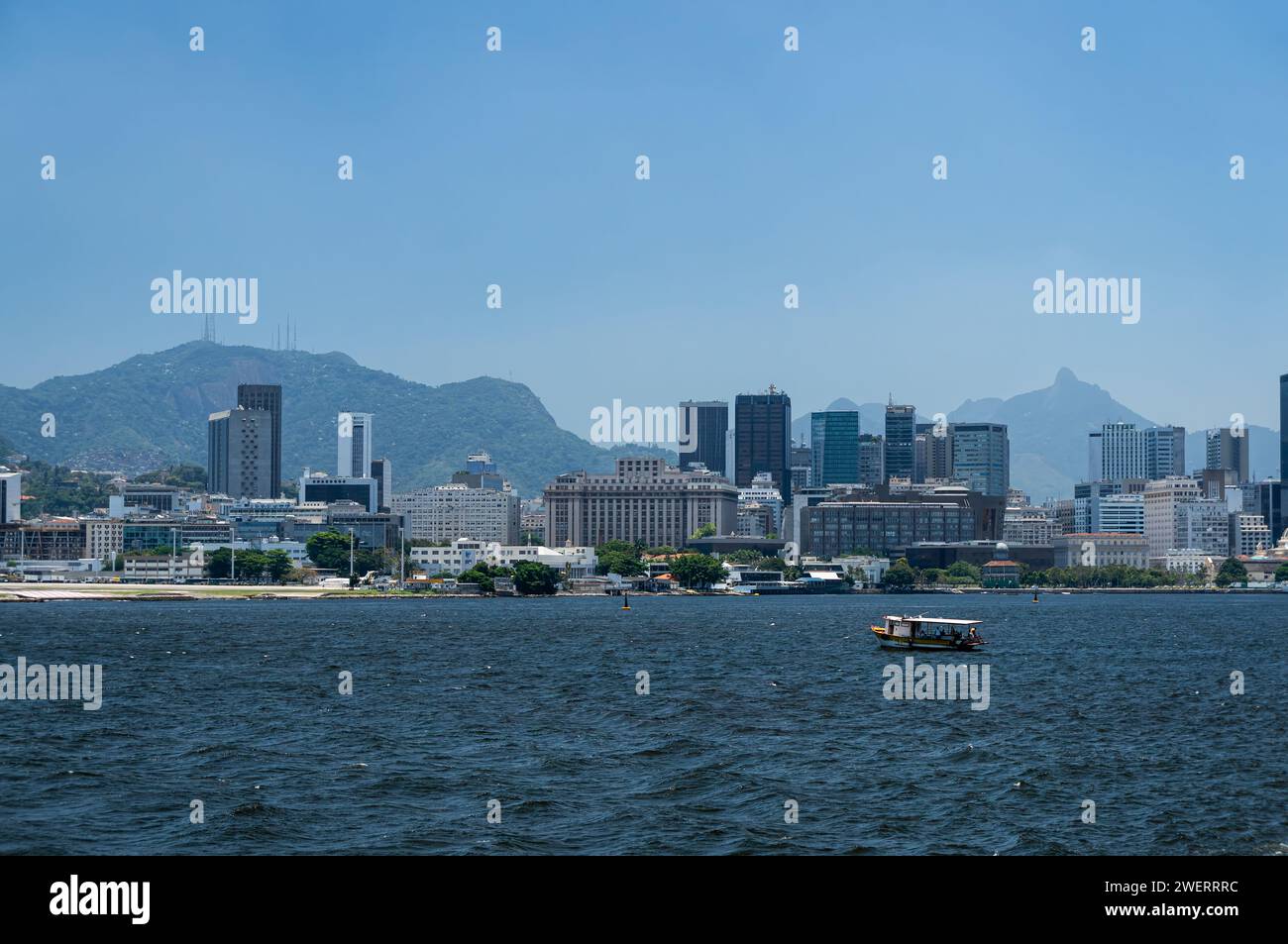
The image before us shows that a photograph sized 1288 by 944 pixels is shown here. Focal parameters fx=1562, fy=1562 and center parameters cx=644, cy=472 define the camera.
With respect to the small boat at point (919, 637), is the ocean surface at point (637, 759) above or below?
above

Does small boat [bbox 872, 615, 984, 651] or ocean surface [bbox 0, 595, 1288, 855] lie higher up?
ocean surface [bbox 0, 595, 1288, 855]

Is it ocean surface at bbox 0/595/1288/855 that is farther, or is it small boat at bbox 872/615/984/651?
small boat at bbox 872/615/984/651

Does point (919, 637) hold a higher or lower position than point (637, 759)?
lower

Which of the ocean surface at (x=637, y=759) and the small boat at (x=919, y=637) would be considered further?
the small boat at (x=919, y=637)

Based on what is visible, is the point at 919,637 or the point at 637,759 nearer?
the point at 637,759
